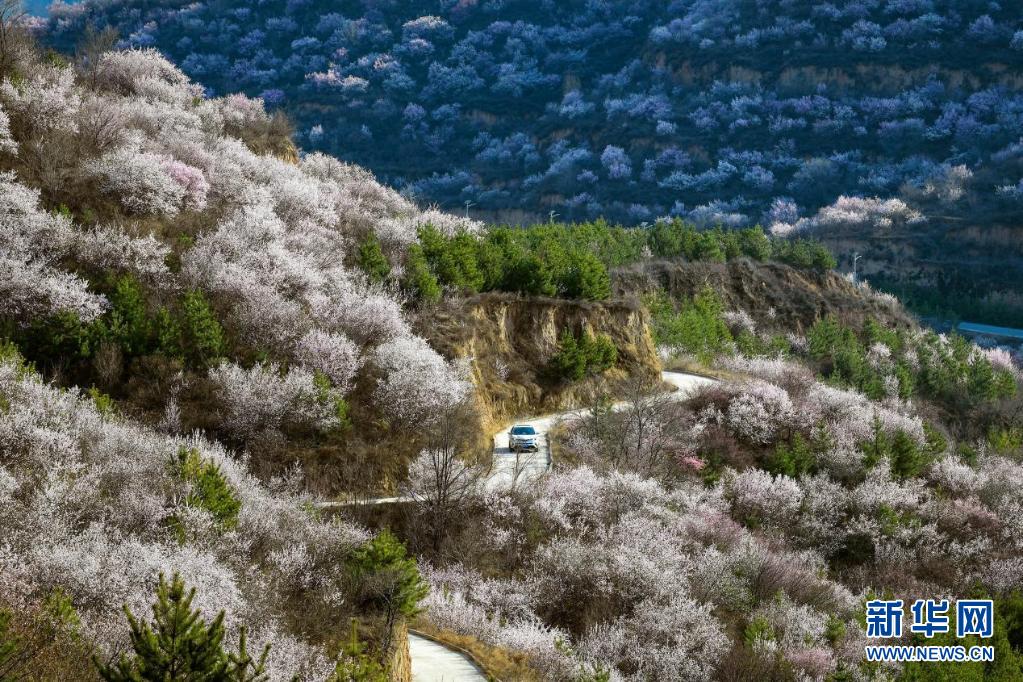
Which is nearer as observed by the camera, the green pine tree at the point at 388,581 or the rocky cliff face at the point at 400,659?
the rocky cliff face at the point at 400,659

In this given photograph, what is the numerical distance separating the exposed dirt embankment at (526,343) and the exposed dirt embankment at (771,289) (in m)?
24.4

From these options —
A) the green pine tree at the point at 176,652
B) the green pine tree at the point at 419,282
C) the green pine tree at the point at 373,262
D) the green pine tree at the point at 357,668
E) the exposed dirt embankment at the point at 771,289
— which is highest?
the green pine tree at the point at 176,652

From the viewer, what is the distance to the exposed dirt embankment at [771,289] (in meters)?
78.6

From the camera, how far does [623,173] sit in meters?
170

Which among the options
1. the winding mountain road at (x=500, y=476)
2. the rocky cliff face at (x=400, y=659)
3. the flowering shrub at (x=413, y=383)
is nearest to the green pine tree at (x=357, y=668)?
the rocky cliff face at (x=400, y=659)

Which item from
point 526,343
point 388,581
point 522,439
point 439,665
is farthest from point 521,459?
point 388,581

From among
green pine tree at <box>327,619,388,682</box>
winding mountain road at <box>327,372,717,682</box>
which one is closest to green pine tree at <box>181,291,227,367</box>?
winding mountain road at <box>327,372,717,682</box>

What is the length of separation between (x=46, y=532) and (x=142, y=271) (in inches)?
646

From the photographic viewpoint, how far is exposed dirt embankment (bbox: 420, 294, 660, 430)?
3997 cm

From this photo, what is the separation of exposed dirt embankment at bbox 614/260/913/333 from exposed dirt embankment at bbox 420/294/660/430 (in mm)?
24420

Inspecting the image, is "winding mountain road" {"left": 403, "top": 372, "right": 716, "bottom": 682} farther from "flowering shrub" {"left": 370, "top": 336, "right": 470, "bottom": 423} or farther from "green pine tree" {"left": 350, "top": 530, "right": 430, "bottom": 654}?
"flowering shrub" {"left": 370, "top": 336, "right": 470, "bottom": 423}

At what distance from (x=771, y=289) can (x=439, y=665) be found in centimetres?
7290

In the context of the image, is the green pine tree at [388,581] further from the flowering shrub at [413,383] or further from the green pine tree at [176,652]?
the flowering shrub at [413,383]

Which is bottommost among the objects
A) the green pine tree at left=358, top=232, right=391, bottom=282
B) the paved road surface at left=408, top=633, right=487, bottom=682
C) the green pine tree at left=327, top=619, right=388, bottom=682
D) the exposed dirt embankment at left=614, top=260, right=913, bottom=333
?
the exposed dirt embankment at left=614, top=260, right=913, bottom=333
